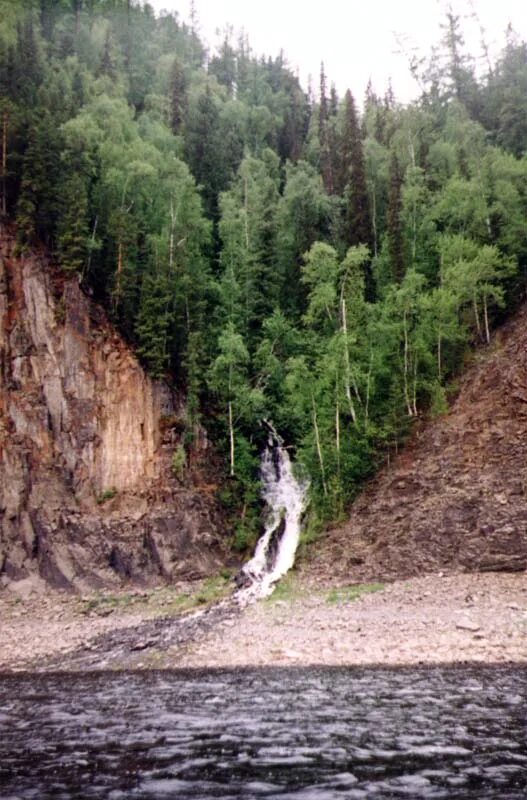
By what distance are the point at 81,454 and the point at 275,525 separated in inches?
503

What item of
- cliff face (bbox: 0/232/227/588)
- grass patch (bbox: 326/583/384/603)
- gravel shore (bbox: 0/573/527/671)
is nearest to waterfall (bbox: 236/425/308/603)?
gravel shore (bbox: 0/573/527/671)

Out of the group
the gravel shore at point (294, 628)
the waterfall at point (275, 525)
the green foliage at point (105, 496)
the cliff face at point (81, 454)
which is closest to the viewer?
the gravel shore at point (294, 628)

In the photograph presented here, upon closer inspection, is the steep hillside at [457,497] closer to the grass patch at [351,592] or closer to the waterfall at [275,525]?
the grass patch at [351,592]

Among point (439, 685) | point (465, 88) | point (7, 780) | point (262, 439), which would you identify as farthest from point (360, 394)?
point (465, 88)

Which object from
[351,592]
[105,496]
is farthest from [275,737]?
[105,496]

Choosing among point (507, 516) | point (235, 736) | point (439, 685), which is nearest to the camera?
point (235, 736)

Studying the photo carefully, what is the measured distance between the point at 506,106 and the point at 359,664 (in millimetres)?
62570

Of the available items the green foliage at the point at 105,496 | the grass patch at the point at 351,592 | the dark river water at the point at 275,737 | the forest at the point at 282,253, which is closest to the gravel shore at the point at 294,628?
the grass patch at the point at 351,592

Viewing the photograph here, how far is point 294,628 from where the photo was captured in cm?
2720

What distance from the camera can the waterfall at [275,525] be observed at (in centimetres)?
3534

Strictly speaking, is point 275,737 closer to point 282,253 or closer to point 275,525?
point 275,525

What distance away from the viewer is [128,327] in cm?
4356

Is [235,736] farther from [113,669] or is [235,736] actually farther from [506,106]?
[506,106]

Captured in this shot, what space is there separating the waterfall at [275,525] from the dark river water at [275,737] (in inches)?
554
